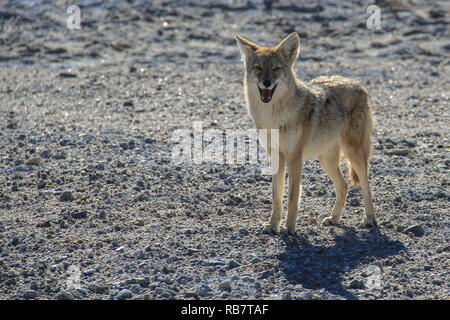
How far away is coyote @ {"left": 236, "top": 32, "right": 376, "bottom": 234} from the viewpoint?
21.4 ft

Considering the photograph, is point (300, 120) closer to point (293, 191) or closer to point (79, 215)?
point (293, 191)

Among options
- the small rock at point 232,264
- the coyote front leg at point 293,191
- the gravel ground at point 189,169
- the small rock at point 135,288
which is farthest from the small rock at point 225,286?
the coyote front leg at point 293,191

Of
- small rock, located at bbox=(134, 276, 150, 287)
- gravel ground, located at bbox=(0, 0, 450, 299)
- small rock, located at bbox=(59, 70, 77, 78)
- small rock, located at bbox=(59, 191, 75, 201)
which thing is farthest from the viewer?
small rock, located at bbox=(59, 70, 77, 78)

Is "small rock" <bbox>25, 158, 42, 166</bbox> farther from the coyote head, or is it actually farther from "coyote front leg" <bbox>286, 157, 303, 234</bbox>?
"coyote front leg" <bbox>286, 157, 303, 234</bbox>

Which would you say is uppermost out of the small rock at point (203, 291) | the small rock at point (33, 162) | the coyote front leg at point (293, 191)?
the coyote front leg at point (293, 191)

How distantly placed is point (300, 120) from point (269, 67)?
0.60 meters

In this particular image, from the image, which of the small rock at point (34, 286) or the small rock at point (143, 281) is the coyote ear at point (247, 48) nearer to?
the small rock at point (143, 281)

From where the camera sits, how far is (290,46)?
675cm

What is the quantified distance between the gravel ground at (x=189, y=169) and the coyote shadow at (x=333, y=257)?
2 centimetres

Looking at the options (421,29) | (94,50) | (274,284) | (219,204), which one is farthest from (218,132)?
(421,29)

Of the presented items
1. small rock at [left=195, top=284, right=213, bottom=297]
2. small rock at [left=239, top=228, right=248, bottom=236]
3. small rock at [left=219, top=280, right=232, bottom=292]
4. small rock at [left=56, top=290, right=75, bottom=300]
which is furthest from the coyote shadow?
small rock at [left=56, top=290, right=75, bottom=300]

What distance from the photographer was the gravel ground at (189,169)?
18.7ft

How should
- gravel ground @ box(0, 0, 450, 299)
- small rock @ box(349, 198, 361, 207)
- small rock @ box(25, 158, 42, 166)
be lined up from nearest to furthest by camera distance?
gravel ground @ box(0, 0, 450, 299), small rock @ box(349, 198, 361, 207), small rock @ box(25, 158, 42, 166)
